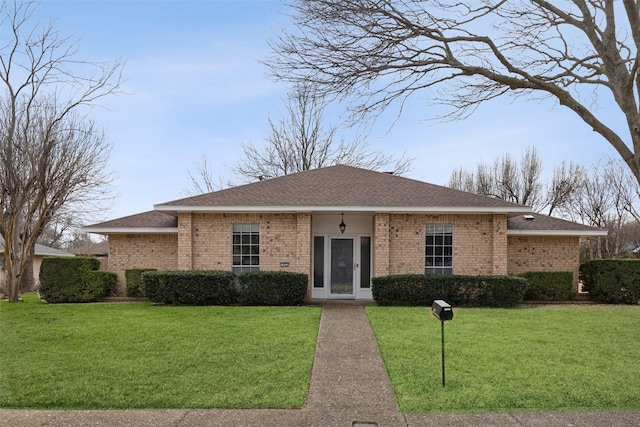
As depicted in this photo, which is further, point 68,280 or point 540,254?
point 540,254

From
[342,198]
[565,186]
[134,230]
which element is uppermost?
[565,186]

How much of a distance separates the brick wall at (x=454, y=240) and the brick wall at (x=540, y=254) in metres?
1.61

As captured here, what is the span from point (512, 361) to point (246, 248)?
Result: 9.93 metres

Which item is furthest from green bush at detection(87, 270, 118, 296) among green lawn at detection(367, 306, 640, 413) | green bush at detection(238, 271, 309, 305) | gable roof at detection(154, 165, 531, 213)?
green lawn at detection(367, 306, 640, 413)

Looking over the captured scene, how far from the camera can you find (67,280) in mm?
15078

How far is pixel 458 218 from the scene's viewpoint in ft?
48.9

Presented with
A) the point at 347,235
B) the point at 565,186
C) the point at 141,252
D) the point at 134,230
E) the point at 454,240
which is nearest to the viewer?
the point at 454,240

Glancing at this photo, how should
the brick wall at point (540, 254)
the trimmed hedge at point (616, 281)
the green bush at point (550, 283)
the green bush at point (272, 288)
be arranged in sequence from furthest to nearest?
the brick wall at point (540, 254), the green bush at point (550, 283), the trimmed hedge at point (616, 281), the green bush at point (272, 288)

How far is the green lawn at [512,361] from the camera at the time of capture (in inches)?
216

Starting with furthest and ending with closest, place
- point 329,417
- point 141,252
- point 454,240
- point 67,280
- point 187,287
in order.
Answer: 1. point 141,252
2. point 67,280
3. point 454,240
4. point 187,287
5. point 329,417

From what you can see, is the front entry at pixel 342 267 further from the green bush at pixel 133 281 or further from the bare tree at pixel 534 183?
the bare tree at pixel 534 183

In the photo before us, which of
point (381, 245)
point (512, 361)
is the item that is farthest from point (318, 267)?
point (512, 361)

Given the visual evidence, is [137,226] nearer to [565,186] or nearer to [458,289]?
[458,289]

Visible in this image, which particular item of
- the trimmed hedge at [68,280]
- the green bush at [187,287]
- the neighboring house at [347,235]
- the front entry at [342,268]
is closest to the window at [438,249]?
the neighboring house at [347,235]
